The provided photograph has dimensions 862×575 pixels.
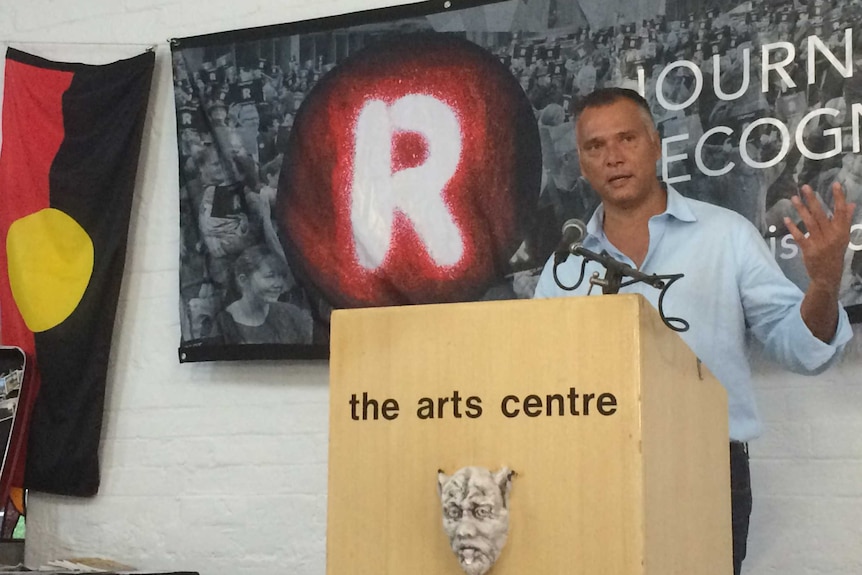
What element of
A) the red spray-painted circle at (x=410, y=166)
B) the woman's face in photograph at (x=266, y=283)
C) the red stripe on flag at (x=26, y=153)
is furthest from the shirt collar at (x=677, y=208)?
the red stripe on flag at (x=26, y=153)

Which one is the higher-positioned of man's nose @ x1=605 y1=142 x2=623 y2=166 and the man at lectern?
man's nose @ x1=605 y1=142 x2=623 y2=166

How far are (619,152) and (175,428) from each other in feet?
4.15

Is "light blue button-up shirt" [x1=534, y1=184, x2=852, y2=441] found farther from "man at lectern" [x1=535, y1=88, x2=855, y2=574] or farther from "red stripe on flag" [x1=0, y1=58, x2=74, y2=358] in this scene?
"red stripe on flag" [x1=0, y1=58, x2=74, y2=358]

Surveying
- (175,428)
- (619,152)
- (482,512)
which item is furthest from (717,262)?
(175,428)

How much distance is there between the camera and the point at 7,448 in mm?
2336

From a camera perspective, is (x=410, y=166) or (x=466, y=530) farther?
(x=410, y=166)

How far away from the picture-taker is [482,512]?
93cm

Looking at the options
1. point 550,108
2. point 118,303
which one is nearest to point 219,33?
point 118,303

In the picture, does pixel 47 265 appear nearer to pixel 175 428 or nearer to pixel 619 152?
pixel 175 428

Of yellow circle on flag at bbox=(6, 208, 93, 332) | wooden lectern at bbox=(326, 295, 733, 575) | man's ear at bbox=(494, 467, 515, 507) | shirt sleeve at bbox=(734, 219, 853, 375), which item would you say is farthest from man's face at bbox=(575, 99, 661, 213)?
yellow circle on flag at bbox=(6, 208, 93, 332)

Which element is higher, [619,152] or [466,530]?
[619,152]

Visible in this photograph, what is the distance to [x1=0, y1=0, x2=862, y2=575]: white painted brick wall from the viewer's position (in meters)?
2.24

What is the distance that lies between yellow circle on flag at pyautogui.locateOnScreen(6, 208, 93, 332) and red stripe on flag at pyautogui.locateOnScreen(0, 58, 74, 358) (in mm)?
29

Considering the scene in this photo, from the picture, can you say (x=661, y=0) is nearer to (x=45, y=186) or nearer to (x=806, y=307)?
(x=806, y=307)
